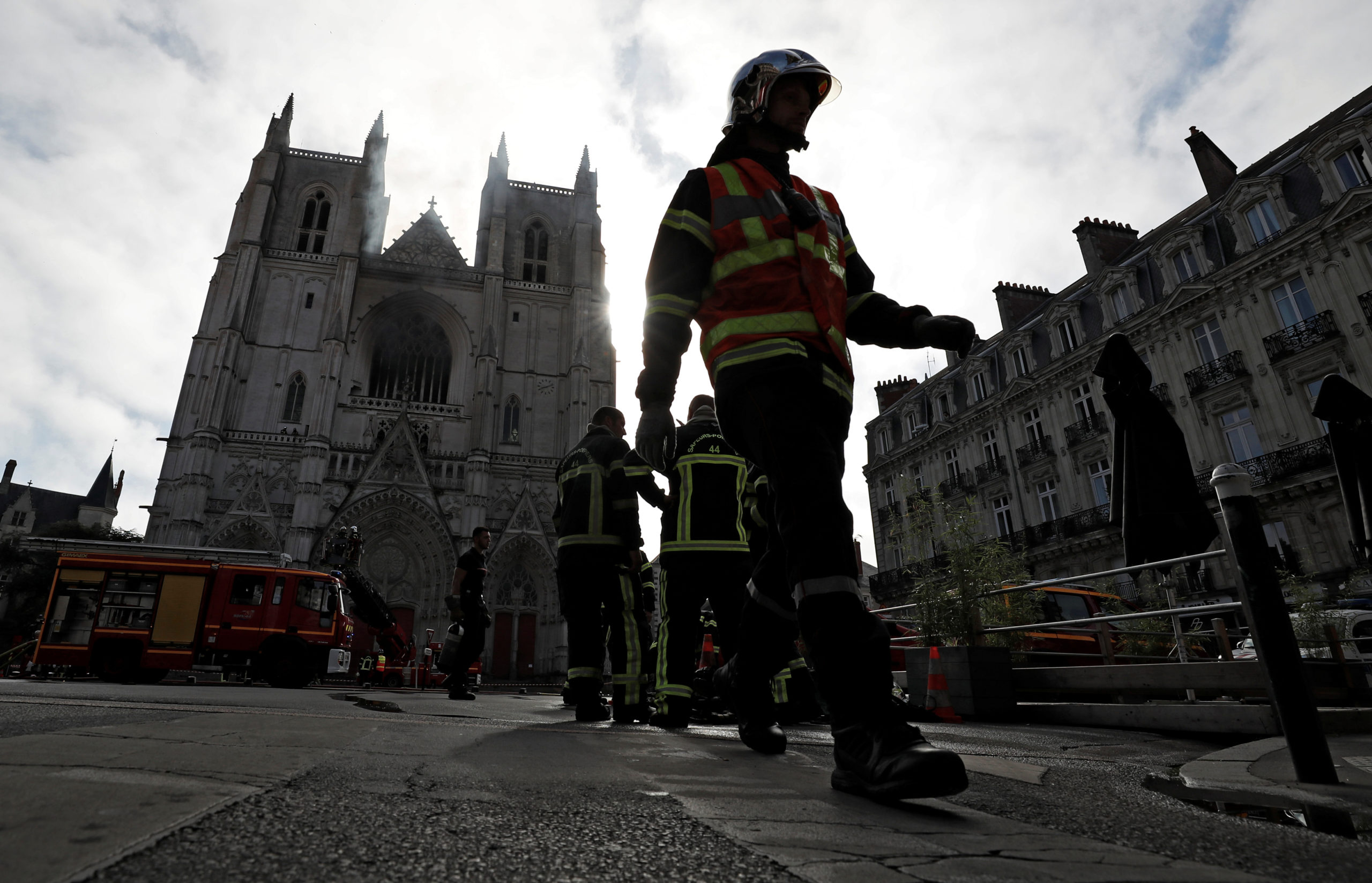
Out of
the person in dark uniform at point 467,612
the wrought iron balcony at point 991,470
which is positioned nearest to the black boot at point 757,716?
the person in dark uniform at point 467,612

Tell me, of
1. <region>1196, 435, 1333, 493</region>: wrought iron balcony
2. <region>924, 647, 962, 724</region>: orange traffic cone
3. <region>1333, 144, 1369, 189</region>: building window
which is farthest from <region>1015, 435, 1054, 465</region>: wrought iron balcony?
<region>924, 647, 962, 724</region>: orange traffic cone

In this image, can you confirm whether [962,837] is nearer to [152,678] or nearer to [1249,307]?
[152,678]

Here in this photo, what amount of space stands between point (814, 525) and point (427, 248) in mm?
40064

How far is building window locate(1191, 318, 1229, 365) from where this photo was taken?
19031 mm

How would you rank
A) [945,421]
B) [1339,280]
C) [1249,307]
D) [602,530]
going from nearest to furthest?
[602,530]
[1339,280]
[1249,307]
[945,421]

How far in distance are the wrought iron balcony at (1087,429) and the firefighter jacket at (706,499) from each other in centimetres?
2047

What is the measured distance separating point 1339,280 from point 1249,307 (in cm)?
191

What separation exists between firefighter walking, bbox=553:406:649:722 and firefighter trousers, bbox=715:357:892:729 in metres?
2.27

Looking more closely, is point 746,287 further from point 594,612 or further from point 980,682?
point 980,682

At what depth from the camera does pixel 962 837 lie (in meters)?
1.16

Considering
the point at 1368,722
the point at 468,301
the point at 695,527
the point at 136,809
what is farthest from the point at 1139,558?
the point at 468,301

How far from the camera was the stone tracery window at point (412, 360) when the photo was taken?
34.4 metres

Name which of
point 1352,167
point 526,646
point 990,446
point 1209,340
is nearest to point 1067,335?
point 990,446

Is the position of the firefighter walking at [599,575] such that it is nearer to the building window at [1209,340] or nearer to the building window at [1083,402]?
the building window at [1209,340]
